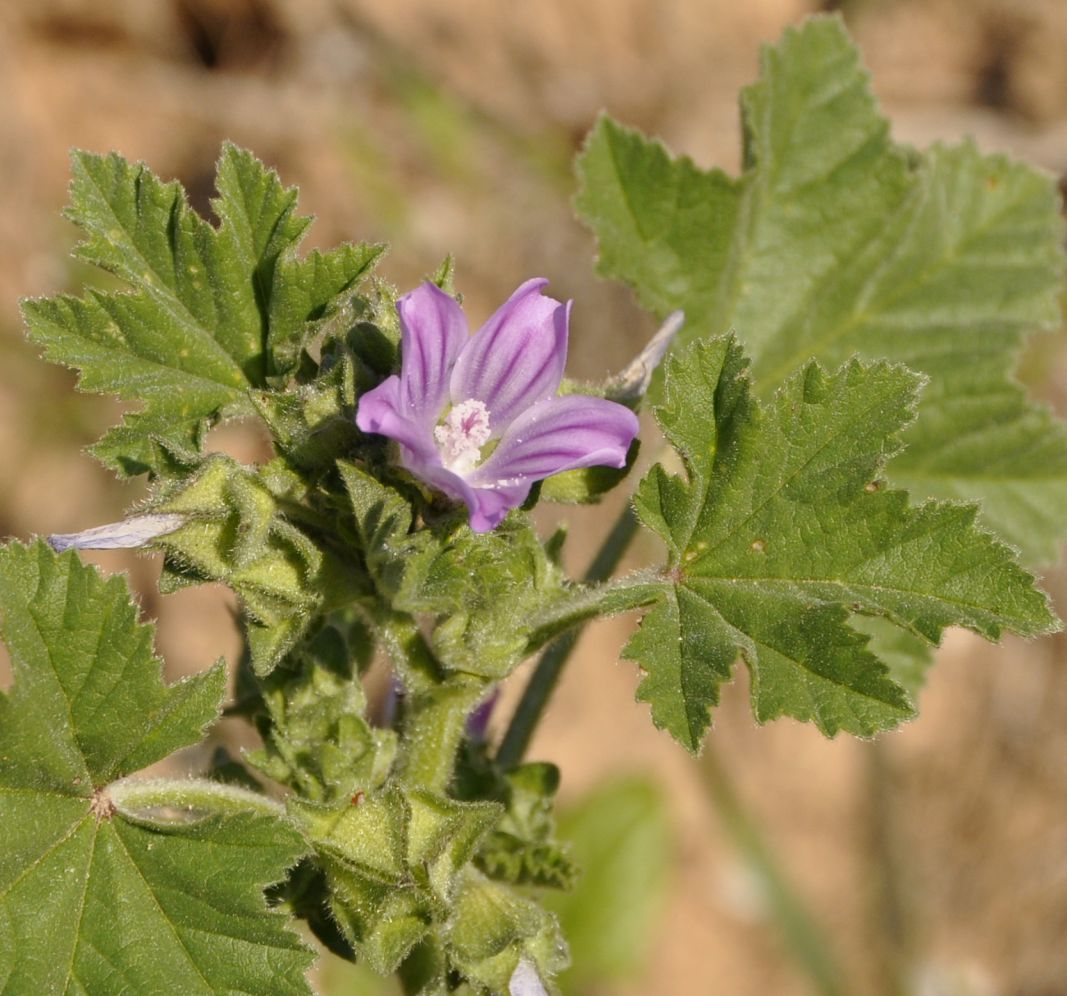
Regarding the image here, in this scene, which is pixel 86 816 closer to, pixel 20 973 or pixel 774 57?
pixel 20 973

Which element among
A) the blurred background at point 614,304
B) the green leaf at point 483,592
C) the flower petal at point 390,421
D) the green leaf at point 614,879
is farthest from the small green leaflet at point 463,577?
the blurred background at point 614,304

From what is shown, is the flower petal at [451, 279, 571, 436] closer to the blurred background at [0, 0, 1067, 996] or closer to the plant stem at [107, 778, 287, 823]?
the plant stem at [107, 778, 287, 823]

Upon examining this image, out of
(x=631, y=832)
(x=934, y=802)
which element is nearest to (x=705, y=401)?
(x=631, y=832)

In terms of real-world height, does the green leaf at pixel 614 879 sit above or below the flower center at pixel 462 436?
above

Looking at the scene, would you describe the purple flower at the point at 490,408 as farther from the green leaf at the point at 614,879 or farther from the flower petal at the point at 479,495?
the green leaf at the point at 614,879

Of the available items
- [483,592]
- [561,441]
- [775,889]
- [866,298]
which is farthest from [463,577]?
[775,889]

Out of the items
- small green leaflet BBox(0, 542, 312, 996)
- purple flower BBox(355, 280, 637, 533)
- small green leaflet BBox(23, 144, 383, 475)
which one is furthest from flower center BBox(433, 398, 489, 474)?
small green leaflet BBox(0, 542, 312, 996)
